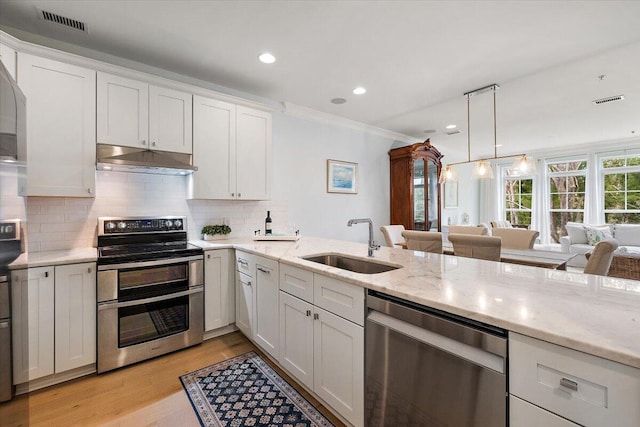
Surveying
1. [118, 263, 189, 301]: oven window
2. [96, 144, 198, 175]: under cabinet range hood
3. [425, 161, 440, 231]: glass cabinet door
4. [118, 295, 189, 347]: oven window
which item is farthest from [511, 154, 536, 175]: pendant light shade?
[118, 295, 189, 347]: oven window

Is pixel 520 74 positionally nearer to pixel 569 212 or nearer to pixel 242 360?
pixel 242 360

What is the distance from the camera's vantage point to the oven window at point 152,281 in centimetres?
216

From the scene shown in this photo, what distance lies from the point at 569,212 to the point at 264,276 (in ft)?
25.1

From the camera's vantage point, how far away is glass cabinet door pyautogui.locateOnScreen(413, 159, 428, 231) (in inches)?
191

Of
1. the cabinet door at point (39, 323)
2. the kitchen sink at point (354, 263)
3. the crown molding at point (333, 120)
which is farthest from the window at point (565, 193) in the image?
the cabinet door at point (39, 323)

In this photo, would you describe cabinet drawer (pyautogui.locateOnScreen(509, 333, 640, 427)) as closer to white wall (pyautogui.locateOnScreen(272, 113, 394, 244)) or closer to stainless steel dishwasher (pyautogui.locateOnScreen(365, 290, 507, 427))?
stainless steel dishwasher (pyautogui.locateOnScreen(365, 290, 507, 427))

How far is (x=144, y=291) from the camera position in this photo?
2244 millimetres

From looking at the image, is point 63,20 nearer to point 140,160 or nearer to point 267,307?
point 140,160

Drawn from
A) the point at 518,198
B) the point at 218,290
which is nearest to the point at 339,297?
the point at 218,290

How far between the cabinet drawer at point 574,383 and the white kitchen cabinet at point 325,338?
68 centimetres

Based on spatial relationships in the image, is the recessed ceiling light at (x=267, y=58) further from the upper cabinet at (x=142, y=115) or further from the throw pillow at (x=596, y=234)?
the throw pillow at (x=596, y=234)

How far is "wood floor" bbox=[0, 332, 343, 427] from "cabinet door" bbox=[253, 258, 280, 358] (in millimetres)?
241

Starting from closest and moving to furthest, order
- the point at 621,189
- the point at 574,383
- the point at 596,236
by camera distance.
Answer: the point at 574,383, the point at 596,236, the point at 621,189

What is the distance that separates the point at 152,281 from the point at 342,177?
287 centimetres
